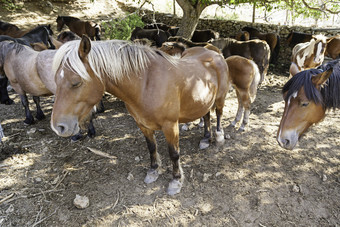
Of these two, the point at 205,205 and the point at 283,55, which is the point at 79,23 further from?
the point at 205,205

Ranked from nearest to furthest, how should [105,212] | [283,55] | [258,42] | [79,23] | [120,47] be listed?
[120,47] → [105,212] → [258,42] → [283,55] → [79,23]

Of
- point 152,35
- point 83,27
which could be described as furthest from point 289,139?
point 83,27

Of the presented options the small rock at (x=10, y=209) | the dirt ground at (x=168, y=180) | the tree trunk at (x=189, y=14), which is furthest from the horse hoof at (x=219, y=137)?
the tree trunk at (x=189, y=14)

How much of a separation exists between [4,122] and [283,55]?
1044cm

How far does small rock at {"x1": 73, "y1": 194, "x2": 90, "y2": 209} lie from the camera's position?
2553 mm

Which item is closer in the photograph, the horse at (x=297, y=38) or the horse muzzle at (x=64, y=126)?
the horse muzzle at (x=64, y=126)

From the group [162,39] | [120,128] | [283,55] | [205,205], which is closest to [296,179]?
[205,205]

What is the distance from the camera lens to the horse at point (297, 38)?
796 centimetres

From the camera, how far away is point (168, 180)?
9.86ft

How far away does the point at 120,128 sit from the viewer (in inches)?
170

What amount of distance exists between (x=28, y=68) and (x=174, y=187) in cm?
358

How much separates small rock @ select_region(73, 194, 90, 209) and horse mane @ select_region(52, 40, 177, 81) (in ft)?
5.52

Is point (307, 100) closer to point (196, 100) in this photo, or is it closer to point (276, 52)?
point (196, 100)

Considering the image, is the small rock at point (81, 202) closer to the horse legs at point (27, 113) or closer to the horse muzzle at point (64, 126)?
the horse muzzle at point (64, 126)
